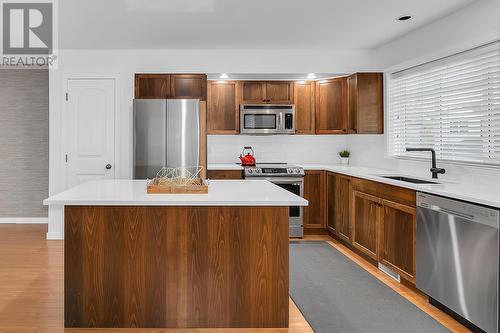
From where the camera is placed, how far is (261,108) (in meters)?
5.52

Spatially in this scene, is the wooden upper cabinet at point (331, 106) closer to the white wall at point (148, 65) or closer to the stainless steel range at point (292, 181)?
the white wall at point (148, 65)

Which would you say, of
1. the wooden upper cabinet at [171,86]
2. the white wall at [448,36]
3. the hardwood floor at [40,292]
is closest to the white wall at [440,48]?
the white wall at [448,36]

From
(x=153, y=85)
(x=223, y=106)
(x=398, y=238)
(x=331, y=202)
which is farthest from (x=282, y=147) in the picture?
(x=398, y=238)

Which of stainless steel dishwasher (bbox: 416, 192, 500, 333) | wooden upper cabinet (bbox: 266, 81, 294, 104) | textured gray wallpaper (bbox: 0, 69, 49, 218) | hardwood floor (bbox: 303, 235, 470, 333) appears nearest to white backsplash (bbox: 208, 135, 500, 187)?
wooden upper cabinet (bbox: 266, 81, 294, 104)

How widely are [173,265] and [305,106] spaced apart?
362 centimetres

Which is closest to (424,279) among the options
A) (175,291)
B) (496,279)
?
(496,279)

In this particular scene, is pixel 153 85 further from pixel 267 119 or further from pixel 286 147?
pixel 286 147

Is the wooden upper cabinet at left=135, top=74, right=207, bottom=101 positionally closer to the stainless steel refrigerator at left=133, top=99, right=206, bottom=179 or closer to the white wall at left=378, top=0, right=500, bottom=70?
the stainless steel refrigerator at left=133, top=99, right=206, bottom=179

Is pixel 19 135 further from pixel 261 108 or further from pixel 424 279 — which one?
pixel 424 279

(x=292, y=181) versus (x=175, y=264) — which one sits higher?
(x=292, y=181)

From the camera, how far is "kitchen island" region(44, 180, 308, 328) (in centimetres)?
259

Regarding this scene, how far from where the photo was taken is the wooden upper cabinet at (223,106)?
18.2ft

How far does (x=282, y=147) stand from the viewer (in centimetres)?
602

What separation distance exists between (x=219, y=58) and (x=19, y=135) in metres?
3.47
